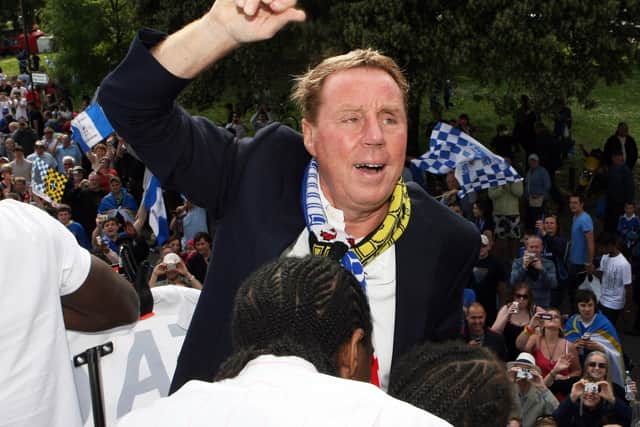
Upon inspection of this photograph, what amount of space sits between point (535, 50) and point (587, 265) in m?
4.02

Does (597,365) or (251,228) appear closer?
(251,228)

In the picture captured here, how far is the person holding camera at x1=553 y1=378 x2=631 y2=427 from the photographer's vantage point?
685 centimetres

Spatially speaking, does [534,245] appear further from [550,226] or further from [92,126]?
[92,126]

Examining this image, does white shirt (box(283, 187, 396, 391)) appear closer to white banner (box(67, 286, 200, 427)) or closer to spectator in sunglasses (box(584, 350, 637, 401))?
white banner (box(67, 286, 200, 427))

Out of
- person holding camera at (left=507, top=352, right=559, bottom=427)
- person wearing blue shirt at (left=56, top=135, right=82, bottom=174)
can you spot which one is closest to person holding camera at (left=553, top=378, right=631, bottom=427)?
person holding camera at (left=507, top=352, right=559, bottom=427)

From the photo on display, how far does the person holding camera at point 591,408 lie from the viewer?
A: 6.85 metres

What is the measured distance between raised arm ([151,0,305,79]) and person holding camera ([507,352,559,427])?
5.10m

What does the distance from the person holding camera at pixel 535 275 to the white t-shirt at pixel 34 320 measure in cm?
791

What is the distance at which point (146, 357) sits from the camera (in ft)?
9.89

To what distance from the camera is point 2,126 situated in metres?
24.1

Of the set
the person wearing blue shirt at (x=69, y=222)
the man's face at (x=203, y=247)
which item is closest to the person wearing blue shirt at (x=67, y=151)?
the person wearing blue shirt at (x=69, y=222)

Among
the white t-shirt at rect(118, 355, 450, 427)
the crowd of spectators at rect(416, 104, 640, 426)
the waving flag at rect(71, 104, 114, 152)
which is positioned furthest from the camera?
the waving flag at rect(71, 104, 114, 152)

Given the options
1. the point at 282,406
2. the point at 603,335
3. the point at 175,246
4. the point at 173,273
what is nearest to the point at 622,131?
the point at 603,335

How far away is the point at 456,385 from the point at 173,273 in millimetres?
5934
